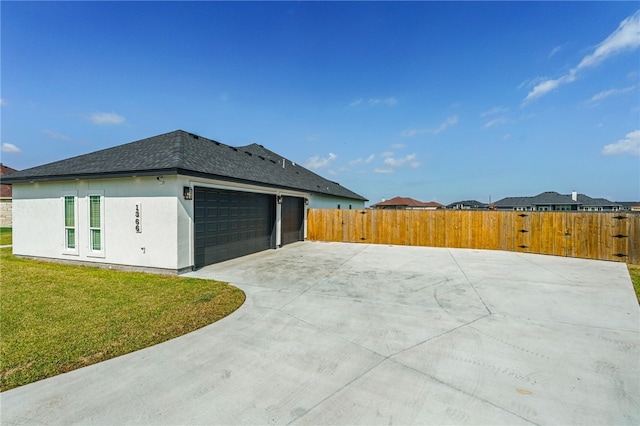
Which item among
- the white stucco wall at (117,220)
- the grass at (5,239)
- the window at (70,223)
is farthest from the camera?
the grass at (5,239)

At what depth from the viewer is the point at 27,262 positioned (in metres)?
8.98

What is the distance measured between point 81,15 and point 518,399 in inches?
539

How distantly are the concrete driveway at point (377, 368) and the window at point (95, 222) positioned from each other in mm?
5544

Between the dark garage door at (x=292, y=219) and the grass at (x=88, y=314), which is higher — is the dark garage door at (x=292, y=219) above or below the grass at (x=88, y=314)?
above

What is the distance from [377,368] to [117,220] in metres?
8.25

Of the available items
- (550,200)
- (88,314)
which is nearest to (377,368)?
(88,314)

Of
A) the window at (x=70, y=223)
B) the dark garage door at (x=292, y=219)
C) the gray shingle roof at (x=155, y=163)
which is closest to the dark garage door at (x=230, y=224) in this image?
the gray shingle roof at (x=155, y=163)

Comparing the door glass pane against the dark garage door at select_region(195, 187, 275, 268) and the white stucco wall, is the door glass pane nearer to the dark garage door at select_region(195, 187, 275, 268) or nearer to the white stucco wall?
the white stucco wall

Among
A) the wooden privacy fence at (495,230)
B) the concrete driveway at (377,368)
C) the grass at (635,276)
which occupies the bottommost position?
the grass at (635,276)

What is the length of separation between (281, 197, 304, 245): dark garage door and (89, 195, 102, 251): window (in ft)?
23.7

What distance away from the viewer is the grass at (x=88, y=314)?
320 cm

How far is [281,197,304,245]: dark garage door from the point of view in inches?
549

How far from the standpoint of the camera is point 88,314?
456 cm

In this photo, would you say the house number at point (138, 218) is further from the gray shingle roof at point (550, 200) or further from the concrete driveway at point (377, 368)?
the gray shingle roof at point (550, 200)
